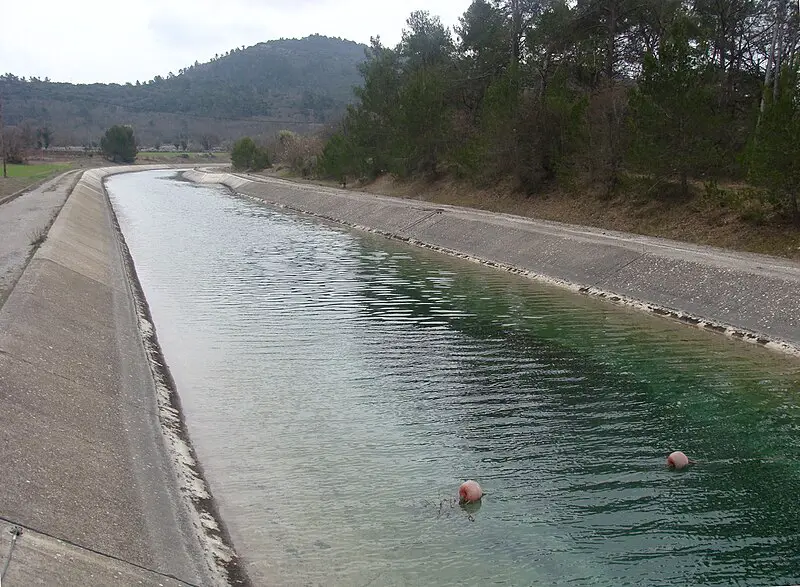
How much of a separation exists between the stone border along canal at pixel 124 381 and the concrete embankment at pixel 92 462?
0.03 m

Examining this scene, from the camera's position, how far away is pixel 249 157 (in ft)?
417

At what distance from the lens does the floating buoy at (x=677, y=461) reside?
483 inches

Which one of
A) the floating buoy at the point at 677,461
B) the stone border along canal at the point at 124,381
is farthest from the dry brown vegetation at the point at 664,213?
the floating buoy at the point at 677,461

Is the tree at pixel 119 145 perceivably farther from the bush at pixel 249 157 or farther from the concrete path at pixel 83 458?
the concrete path at pixel 83 458

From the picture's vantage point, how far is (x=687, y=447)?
520 inches

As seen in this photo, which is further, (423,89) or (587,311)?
(423,89)

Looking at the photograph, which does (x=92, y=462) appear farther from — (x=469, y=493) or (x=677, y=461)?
(x=677, y=461)

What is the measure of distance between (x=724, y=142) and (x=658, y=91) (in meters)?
4.39

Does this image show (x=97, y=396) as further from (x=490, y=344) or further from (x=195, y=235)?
(x=195, y=235)

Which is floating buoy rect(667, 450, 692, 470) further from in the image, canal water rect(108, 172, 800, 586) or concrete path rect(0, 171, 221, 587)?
concrete path rect(0, 171, 221, 587)

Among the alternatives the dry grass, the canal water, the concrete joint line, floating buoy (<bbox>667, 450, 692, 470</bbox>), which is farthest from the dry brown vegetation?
the concrete joint line

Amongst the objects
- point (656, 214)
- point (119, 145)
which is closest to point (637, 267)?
point (656, 214)

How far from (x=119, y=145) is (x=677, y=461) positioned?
158 meters

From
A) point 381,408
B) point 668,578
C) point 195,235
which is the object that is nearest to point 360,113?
point 195,235
